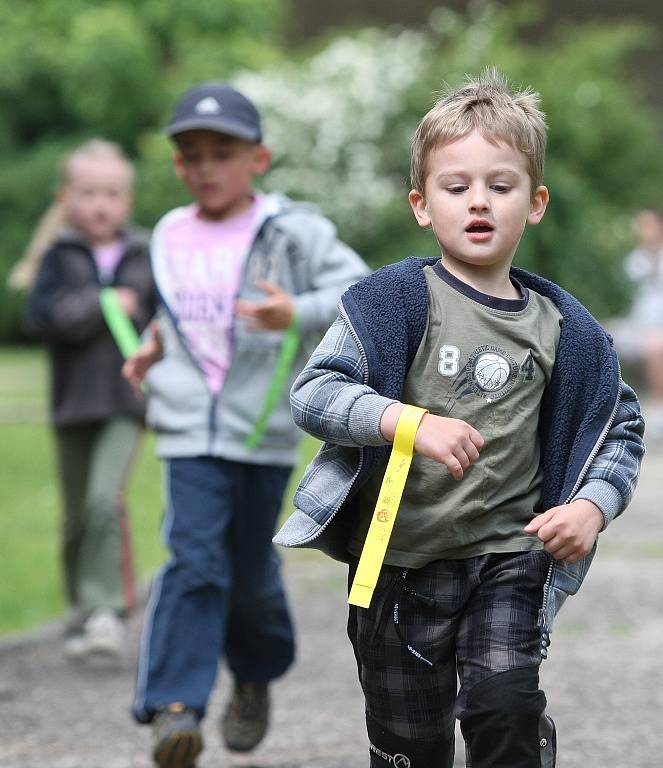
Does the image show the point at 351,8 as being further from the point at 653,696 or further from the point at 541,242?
the point at 653,696

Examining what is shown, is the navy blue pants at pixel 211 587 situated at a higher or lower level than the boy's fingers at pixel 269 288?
lower

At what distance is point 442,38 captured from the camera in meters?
18.2

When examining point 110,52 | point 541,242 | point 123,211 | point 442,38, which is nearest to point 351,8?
point 110,52

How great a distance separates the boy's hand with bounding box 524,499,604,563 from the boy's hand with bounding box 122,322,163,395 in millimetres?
1860

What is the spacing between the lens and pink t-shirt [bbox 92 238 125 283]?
6352 mm

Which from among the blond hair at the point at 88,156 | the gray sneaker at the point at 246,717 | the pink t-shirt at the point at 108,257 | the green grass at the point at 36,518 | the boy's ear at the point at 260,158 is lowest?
the green grass at the point at 36,518

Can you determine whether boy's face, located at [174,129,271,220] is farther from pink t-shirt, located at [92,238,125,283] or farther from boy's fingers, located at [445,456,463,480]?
boy's fingers, located at [445,456,463,480]

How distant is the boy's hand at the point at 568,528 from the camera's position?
3037mm

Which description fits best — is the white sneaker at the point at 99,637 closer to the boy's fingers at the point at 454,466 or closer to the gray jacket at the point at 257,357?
the gray jacket at the point at 257,357

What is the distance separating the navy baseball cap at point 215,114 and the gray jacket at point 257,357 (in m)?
0.25

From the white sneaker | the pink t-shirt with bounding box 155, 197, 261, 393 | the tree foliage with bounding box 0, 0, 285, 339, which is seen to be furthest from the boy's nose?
the tree foliage with bounding box 0, 0, 285, 339

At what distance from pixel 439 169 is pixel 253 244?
162 cm

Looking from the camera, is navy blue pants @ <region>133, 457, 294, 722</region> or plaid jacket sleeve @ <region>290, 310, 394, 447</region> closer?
plaid jacket sleeve @ <region>290, 310, 394, 447</region>

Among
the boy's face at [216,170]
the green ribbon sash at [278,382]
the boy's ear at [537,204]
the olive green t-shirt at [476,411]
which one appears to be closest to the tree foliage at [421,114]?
the boy's face at [216,170]
